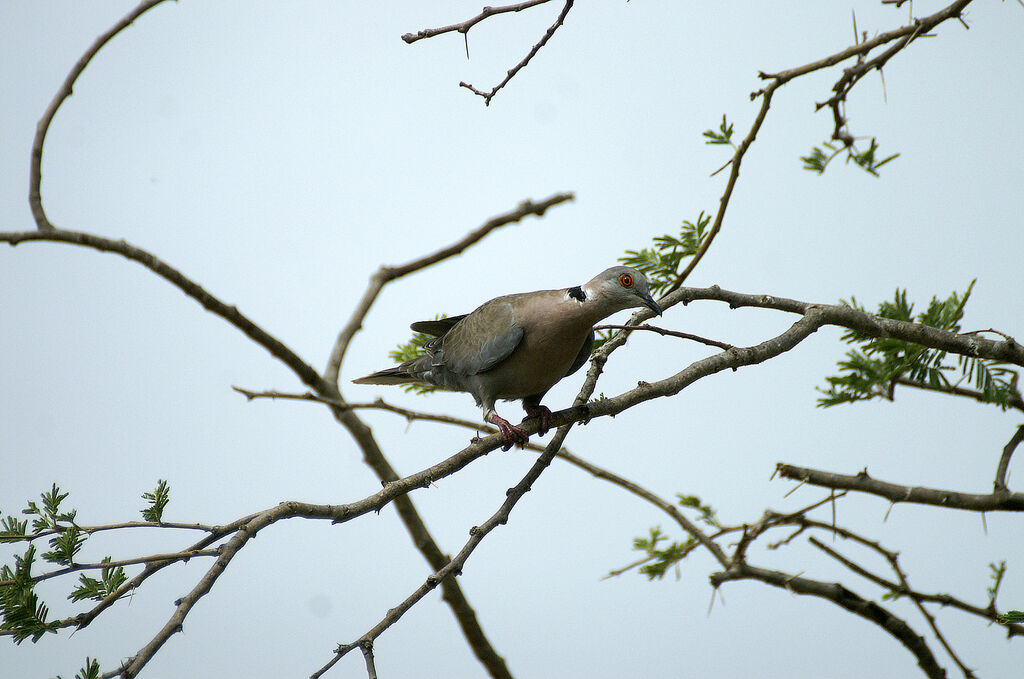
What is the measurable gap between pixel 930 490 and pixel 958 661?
0.50 metres

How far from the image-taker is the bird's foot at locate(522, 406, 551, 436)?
9.53 ft

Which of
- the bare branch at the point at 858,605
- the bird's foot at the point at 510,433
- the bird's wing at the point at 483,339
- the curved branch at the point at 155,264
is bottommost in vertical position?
the bare branch at the point at 858,605

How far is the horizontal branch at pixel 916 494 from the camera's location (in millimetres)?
2410

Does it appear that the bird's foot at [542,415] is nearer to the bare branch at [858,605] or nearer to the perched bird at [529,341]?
the perched bird at [529,341]

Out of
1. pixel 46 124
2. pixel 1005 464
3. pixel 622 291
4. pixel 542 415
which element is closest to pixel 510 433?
pixel 542 415

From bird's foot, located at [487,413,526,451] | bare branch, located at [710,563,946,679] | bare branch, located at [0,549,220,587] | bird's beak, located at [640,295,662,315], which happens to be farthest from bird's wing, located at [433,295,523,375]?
bare branch, located at [0,549,220,587]

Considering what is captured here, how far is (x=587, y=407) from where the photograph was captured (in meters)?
2.46

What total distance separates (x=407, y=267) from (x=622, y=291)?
1340mm

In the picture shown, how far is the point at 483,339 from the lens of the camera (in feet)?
10.2

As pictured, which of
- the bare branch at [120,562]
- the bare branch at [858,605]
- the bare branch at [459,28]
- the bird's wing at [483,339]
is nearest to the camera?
the bare branch at [120,562]

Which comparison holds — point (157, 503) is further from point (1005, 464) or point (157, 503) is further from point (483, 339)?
point (1005, 464)

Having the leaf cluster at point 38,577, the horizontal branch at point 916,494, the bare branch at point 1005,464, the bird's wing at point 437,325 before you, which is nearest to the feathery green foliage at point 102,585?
the leaf cluster at point 38,577

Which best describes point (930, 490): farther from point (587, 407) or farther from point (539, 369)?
point (539, 369)

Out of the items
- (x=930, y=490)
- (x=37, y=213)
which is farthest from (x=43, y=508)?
(x=930, y=490)
